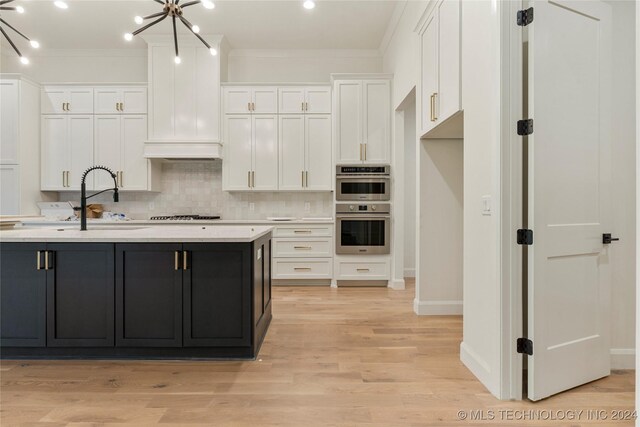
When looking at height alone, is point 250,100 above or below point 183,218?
above

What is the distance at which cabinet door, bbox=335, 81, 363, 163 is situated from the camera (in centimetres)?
484

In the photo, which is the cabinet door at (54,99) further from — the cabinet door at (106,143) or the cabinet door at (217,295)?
the cabinet door at (217,295)

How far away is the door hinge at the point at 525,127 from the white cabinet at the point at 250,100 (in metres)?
3.66

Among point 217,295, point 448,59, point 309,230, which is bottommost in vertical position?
point 217,295

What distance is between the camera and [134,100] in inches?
195

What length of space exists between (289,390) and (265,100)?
4.00 meters

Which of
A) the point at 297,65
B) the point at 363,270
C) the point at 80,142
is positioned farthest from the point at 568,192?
the point at 80,142

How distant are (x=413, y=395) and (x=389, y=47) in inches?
174

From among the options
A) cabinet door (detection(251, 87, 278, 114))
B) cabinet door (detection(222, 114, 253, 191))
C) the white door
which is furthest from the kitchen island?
cabinet door (detection(251, 87, 278, 114))

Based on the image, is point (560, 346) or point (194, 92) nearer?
point (560, 346)

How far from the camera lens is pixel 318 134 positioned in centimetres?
500

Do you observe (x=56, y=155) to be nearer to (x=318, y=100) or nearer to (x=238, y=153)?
(x=238, y=153)

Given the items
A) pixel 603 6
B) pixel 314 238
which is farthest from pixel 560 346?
pixel 314 238

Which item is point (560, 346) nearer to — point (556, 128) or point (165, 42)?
point (556, 128)
